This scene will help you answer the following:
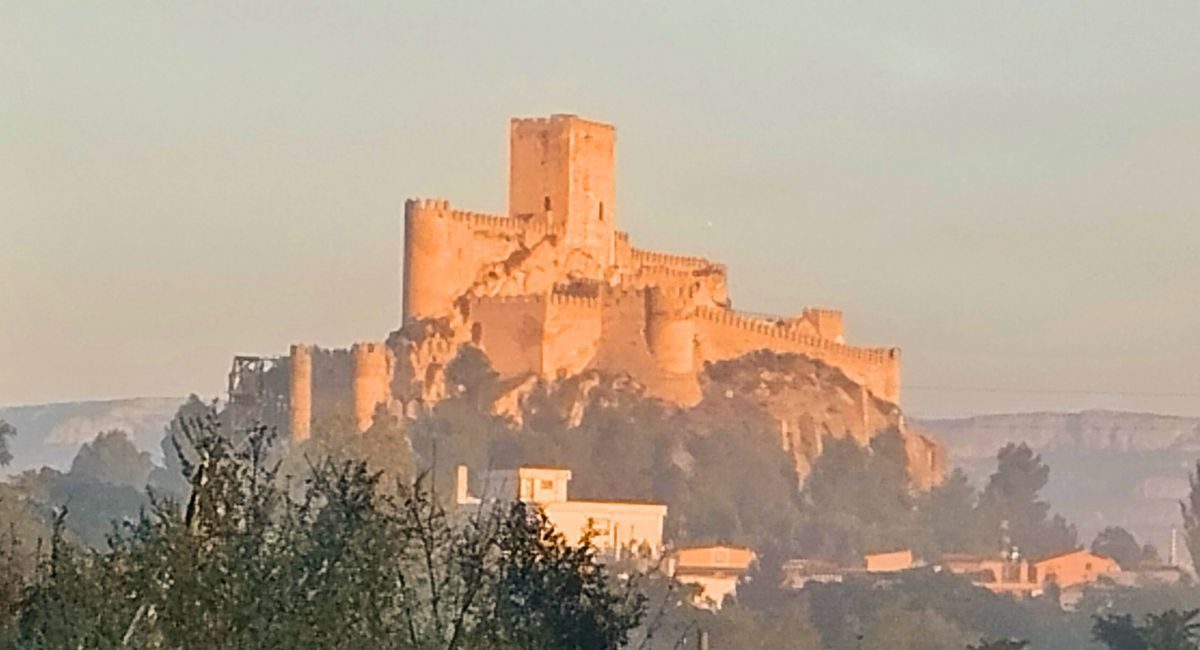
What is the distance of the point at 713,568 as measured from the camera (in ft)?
238

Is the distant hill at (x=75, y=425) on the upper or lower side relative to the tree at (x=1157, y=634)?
upper

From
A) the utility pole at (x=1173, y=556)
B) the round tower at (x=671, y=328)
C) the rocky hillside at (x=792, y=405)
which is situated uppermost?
the round tower at (x=671, y=328)

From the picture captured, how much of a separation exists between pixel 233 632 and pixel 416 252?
64040 mm

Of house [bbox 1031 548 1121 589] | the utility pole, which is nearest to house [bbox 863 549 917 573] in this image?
house [bbox 1031 548 1121 589]

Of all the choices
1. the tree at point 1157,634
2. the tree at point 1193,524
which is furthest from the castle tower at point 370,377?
the tree at point 1157,634

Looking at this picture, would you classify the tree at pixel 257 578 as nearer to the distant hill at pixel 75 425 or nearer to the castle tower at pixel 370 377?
the castle tower at pixel 370 377

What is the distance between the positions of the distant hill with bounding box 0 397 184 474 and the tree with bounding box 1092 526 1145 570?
26.1 meters

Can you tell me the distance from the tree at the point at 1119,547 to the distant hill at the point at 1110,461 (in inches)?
337

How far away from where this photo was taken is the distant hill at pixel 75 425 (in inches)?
4245

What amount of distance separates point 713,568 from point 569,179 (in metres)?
14.5

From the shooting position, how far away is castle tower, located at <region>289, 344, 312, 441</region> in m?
73.8

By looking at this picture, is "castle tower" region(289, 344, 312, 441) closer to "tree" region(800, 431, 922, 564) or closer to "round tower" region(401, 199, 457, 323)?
"round tower" region(401, 199, 457, 323)

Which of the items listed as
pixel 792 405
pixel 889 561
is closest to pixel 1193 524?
pixel 889 561

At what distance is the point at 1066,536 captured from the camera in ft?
307
